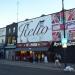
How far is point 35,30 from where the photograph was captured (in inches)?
2448

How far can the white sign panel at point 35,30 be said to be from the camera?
58.4 meters

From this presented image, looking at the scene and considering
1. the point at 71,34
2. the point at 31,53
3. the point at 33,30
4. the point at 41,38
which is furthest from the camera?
the point at 31,53

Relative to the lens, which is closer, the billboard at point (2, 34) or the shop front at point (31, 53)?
the shop front at point (31, 53)

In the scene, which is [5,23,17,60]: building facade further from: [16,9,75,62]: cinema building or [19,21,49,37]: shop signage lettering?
[19,21,49,37]: shop signage lettering

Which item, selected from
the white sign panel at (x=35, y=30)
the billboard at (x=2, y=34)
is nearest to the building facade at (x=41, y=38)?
the white sign panel at (x=35, y=30)

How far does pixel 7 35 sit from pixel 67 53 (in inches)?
1038

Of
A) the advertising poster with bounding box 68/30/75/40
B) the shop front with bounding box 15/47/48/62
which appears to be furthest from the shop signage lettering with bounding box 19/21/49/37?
the advertising poster with bounding box 68/30/75/40

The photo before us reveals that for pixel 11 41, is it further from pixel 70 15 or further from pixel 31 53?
pixel 70 15

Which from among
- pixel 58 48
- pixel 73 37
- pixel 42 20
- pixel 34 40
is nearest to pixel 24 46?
Answer: pixel 34 40

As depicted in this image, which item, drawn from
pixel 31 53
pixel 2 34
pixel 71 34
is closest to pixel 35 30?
pixel 31 53

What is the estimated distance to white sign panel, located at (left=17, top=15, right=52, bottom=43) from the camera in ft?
192

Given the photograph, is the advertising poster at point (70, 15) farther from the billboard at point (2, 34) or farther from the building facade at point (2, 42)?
the building facade at point (2, 42)

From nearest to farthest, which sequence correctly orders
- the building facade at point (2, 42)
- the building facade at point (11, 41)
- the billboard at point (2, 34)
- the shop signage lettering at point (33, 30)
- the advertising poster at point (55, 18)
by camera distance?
the advertising poster at point (55, 18)
the shop signage lettering at point (33, 30)
the building facade at point (11, 41)
the building facade at point (2, 42)
the billboard at point (2, 34)

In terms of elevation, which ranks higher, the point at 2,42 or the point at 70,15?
the point at 70,15
